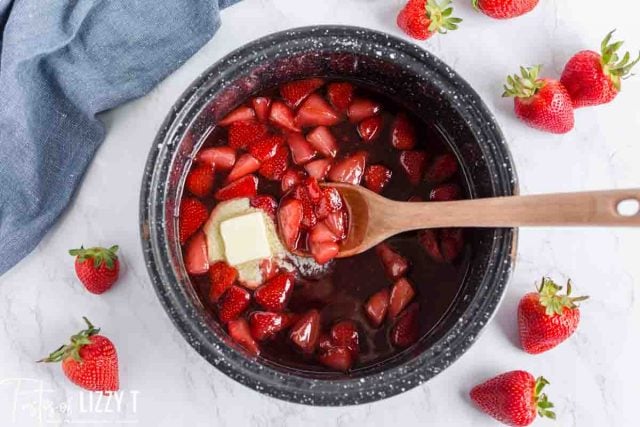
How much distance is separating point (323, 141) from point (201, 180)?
0.77 feet

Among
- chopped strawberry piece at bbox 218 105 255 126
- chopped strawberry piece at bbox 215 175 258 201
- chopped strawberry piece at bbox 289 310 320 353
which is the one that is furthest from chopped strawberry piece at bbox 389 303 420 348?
chopped strawberry piece at bbox 218 105 255 126

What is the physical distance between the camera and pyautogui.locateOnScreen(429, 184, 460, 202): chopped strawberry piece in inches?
56.0

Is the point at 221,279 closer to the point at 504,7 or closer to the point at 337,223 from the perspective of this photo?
the point at 337,223

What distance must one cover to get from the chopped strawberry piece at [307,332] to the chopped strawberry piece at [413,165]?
30cm

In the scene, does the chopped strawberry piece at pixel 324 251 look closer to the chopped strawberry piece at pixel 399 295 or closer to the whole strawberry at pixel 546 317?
the chopped strawberry piece at pixel 399 295

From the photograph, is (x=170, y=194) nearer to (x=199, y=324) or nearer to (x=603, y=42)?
(x=199, y=324)

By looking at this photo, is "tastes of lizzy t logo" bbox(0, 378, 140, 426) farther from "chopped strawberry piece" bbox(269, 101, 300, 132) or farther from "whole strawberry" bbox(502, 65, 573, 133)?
"whole strawberry" bbox(502, 65, 573, 133)

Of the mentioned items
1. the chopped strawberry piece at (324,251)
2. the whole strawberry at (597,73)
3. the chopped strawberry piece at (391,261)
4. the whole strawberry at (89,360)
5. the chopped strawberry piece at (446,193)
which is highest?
the whole strawberry at (597,73)

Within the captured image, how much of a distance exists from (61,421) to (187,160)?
584 mm

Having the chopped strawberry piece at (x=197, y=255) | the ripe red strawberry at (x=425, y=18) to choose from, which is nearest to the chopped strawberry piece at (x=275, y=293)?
the chopped strawberry piece at (x=197, y=255)

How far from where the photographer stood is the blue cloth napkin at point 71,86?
147cm

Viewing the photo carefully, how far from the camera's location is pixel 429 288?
4.62 ft

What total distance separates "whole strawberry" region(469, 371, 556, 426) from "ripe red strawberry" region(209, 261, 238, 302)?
20.4 inches

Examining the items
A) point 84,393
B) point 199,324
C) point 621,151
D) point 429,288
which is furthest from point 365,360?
point 621,151
